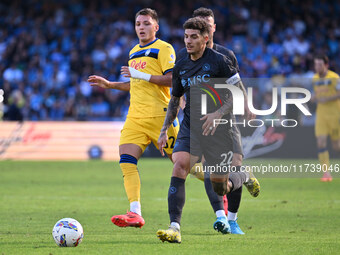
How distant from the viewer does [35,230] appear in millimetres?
7449

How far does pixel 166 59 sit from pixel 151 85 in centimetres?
37

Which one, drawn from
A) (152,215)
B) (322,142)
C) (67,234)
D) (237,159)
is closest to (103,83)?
(237,159)

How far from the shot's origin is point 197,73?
6.71m

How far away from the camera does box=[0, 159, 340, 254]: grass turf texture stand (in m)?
6.16

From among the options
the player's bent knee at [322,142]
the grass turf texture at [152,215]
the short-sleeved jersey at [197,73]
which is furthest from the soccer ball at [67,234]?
the player's bent knee at [322,142]

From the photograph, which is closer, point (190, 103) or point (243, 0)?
point (190, 103)

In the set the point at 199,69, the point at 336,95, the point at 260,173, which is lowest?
the point at 260,173

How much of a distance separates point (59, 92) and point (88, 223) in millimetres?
16340

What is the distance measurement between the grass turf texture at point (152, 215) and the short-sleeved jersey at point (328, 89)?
171 cm

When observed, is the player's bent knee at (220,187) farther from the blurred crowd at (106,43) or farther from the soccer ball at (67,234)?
the blurred crowd at (106,43)

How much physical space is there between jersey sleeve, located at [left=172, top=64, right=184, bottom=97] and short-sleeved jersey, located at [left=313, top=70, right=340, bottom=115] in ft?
27.9

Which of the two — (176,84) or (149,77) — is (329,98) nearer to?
(149,77)

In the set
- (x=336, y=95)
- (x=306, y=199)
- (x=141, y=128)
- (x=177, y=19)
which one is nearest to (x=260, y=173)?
(x=336, y=95)

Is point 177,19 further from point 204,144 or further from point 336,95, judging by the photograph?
point 204,144
